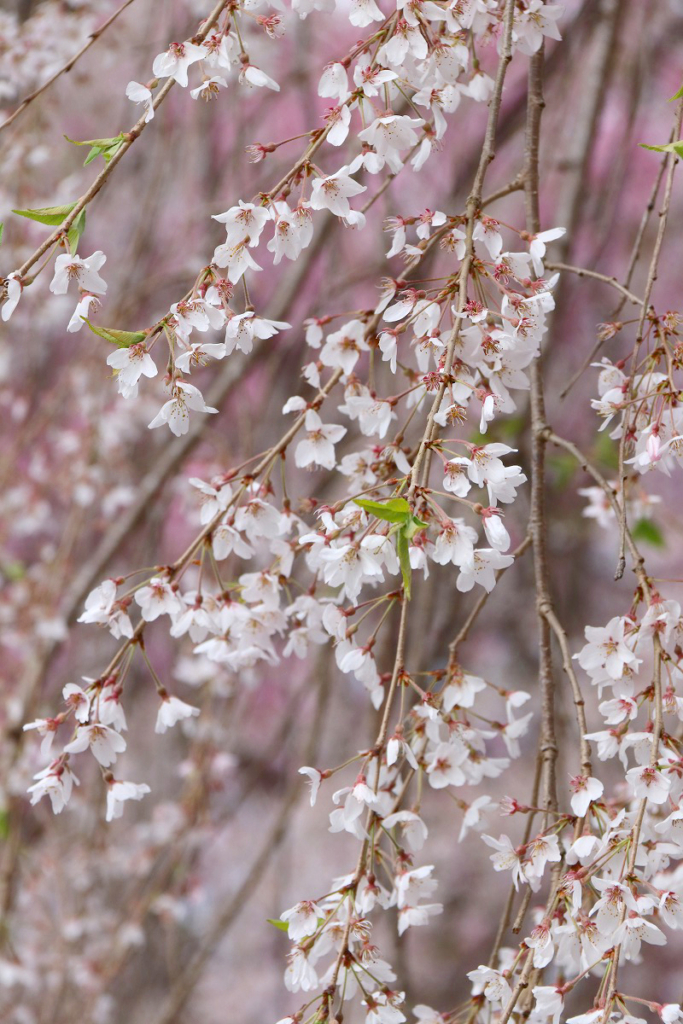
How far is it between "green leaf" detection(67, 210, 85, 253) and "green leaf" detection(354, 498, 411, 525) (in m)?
0.35

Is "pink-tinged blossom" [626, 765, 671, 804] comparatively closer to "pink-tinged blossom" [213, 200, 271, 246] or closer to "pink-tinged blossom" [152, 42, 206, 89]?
"pink-tinged blossom" [213, 200, 271, 246]

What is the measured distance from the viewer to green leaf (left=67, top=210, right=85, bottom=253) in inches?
33.5

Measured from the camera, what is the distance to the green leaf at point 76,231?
850 millimetres

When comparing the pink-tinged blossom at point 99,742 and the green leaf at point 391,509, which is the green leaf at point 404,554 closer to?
the green leaf at point 391,509

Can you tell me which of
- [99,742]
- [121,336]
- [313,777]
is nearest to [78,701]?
[99,742]

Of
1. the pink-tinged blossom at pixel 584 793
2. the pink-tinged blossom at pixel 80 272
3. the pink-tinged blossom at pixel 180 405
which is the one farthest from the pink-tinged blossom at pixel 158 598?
the pink-tinged blossom at pixel 584 793

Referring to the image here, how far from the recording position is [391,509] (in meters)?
0.70

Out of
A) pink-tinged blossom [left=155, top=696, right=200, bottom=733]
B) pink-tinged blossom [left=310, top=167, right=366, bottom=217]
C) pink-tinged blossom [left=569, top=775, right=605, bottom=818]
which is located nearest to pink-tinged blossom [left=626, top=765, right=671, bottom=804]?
pink-tinged blossom [left=569, top=775, right=605, bottom=818]

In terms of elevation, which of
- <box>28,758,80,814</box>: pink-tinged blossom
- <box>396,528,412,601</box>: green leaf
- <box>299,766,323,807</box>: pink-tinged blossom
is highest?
<box>396,528,412,601</box>: green leaf

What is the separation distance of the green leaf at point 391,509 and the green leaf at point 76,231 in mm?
350

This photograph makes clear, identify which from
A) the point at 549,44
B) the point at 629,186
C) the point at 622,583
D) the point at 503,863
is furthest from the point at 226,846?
the point at 503,863

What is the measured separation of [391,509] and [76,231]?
377 mm

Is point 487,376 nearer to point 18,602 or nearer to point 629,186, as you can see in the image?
point 18,602

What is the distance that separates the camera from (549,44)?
2156 millimetres
